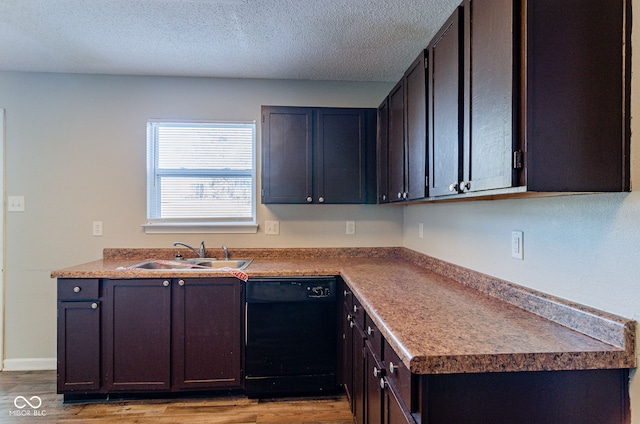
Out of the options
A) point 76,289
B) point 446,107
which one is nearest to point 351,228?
point 446,107

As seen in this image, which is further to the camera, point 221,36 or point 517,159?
point 221,36

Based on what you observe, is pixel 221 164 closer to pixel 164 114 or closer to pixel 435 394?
pixel 164 114

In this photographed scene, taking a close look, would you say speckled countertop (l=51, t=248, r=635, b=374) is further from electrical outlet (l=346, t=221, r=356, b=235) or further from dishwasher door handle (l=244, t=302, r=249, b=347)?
electrical outlet (l=346, t=221, r=356, b=235)

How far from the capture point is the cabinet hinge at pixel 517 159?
38.9 inches

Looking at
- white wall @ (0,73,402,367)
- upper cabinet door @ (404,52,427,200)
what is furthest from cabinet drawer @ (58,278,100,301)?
upper cabinet door @ (404,52,427,200)

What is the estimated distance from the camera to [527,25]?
97cm

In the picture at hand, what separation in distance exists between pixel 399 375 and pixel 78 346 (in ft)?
7.03

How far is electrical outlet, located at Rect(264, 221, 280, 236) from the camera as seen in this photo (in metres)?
2.92

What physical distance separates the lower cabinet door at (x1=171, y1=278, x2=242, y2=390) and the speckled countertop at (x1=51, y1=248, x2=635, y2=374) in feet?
0.66

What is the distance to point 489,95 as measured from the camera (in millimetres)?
1120

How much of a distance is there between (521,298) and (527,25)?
3.24ft

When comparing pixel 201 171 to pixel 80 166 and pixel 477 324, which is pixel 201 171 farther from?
pixel 477 324

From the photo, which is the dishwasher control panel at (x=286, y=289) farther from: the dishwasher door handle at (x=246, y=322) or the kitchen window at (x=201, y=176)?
the kitchen window at (x=201, y=176)

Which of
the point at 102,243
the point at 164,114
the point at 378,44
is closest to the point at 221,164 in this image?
the point at 164,114
